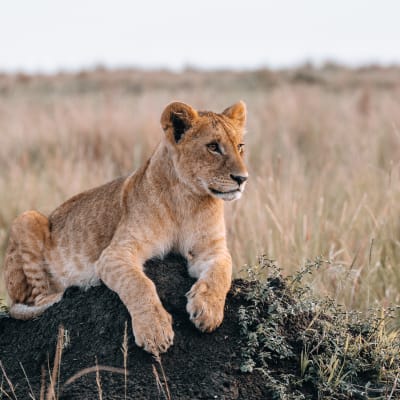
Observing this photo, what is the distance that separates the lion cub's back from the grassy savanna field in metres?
1.09

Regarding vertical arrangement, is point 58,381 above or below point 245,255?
above

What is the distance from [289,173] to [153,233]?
4560 millimetres

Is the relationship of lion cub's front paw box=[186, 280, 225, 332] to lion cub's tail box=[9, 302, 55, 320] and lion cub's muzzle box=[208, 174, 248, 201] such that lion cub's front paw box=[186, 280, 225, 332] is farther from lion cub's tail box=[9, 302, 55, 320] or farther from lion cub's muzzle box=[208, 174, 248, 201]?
lion cub's tail box=[9, 302, 55, 320]

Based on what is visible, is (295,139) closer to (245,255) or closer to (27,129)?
(27,129)

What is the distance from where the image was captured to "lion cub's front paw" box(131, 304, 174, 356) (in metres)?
3.36

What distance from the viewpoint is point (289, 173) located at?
834 centimetres

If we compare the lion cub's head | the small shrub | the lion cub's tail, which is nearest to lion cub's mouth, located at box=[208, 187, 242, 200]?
the lion cub's head

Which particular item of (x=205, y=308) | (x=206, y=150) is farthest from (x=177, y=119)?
(x=205, y=308)

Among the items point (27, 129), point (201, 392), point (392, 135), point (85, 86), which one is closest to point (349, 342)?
point (201, 392)

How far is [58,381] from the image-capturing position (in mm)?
3273

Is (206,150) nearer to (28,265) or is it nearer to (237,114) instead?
(237,114)

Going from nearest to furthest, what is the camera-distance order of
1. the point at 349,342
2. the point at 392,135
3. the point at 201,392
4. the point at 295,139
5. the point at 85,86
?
the point at 201,392
the point at 349,342
the point at 392,135
the point at 295,139
the point at 85,86

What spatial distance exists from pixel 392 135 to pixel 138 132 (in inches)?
157

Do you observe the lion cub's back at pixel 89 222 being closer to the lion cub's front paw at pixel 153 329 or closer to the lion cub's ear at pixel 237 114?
the lion cub's ear at pixel 237 114
